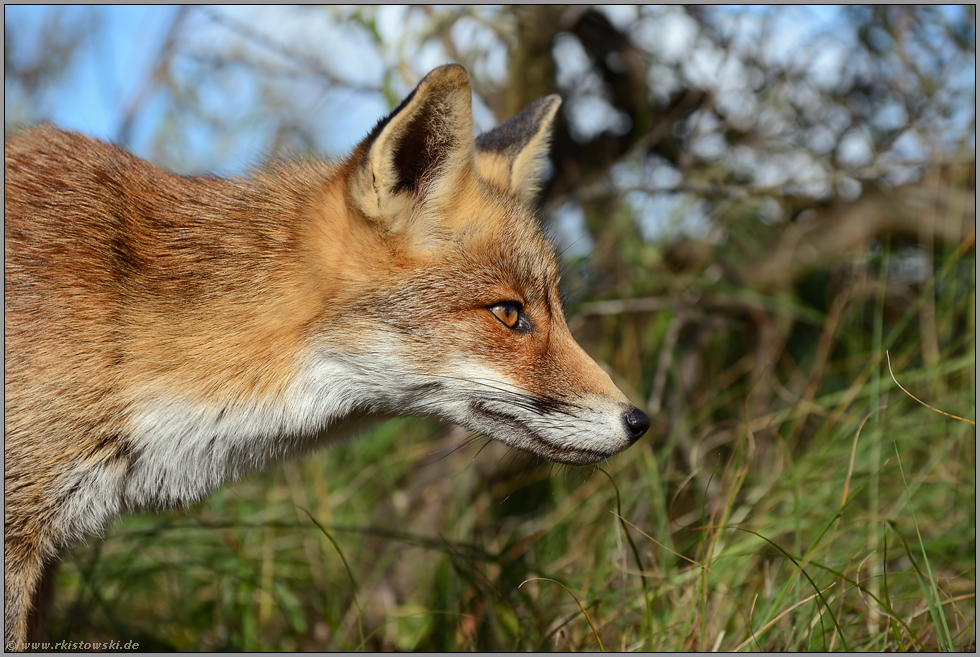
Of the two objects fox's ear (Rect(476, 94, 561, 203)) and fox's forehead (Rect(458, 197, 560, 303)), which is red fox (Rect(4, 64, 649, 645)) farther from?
fox's ear (Rect(476, 94, 561, 203))

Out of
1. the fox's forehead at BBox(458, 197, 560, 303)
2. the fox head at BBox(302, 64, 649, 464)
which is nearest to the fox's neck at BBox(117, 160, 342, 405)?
the fox head at BBox(302, 64, 649, 464)

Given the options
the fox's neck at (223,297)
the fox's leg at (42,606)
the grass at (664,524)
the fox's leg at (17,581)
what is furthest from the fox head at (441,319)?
the fox's leg at (42,606)

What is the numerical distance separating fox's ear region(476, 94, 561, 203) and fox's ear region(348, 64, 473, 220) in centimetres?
62

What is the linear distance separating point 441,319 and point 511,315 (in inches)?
13.0

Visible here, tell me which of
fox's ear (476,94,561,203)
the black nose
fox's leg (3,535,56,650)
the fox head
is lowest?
Answer: fox's leg (3,535,56,650)

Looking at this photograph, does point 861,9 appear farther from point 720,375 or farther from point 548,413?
point 548,413

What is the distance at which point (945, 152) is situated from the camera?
5949 mm

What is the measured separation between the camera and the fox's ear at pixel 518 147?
145 inches

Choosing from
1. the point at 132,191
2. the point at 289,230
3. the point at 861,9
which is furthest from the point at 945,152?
the point at 132,191

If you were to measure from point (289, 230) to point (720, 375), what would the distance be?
170 inches

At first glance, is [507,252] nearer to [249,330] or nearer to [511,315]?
[511,315]

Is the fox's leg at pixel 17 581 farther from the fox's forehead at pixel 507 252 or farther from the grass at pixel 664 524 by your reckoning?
the fox's forehead at pixel 507 252

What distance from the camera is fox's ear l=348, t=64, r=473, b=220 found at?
8.84 ft

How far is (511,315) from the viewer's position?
3.08 m
